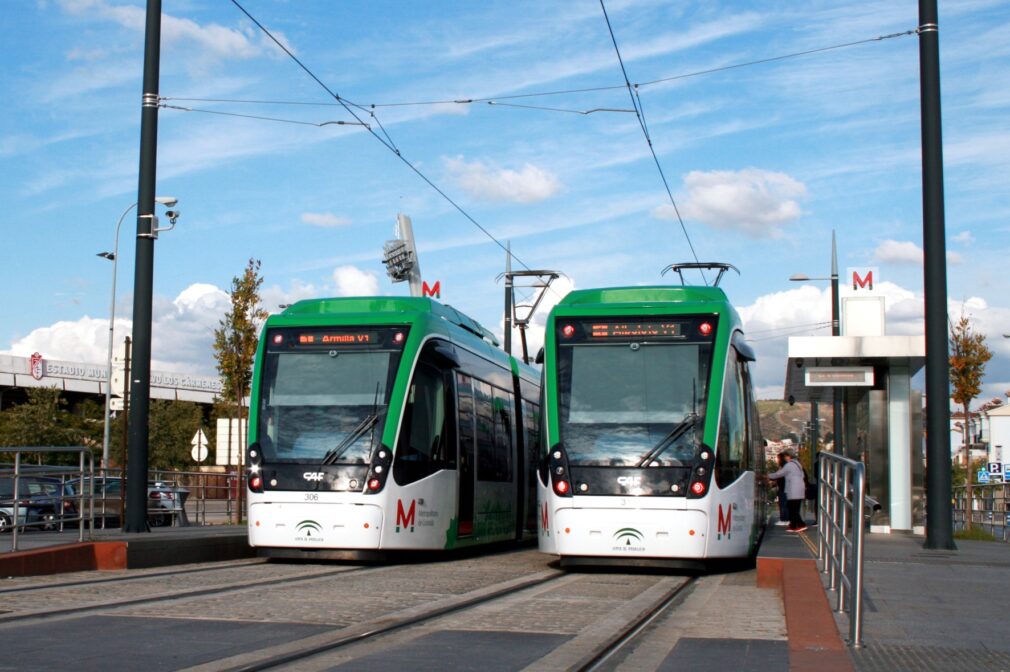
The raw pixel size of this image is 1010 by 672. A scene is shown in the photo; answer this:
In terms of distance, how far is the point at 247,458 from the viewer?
15484 millimetres

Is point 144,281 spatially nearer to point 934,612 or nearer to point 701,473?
point 701,473

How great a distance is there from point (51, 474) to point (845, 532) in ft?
29.4

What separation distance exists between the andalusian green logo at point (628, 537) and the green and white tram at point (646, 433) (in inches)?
0.6

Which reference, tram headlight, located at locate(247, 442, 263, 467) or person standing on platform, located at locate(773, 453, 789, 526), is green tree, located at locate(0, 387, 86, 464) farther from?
tram headlight, located at locate(247, 442, 263, 467)

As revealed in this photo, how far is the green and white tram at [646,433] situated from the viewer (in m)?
14.2

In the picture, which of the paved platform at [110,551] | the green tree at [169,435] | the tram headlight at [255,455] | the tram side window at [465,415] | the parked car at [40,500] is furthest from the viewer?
the green tree at [169,435]

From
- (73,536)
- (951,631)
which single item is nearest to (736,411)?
(951,631)

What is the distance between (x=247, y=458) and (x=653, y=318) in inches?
197

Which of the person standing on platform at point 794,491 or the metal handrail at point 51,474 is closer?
the metal handrail at point 51,474

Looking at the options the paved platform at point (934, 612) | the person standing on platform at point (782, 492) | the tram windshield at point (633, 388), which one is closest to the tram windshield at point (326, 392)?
the tram windshield at point (633, 388)

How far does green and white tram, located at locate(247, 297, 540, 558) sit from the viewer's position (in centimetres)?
1513

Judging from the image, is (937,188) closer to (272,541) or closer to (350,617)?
(272,541)

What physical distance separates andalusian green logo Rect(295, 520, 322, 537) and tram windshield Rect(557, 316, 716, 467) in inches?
118

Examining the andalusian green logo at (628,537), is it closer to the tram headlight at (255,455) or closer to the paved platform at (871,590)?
the paved platform at (871,590)
